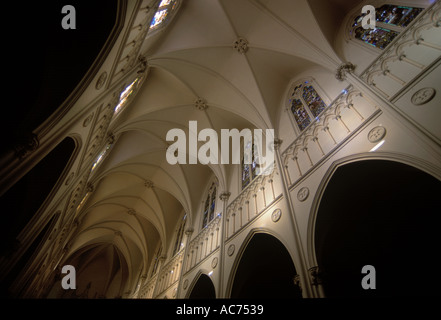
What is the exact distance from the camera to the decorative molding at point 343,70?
23.8ft

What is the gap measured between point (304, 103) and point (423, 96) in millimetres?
4573

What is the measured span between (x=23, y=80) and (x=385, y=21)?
9.57 meters

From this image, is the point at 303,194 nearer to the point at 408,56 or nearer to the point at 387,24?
the point at 408,56

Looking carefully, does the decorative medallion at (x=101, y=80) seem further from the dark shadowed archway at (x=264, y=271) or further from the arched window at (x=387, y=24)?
the arched window at (x=387, y=24)

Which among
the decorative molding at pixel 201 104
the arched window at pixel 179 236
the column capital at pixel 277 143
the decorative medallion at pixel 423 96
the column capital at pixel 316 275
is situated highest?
the decorative molding at pixel 201 104

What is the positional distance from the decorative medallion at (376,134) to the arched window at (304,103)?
2.28 m

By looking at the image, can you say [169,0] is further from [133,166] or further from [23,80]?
[133,166]

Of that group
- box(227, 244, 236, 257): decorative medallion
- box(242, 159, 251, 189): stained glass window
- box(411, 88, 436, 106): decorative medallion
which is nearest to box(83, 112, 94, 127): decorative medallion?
box(227, 244, 236, 257): decorative medallion

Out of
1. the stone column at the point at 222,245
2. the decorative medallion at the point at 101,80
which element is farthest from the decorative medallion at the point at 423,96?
the stone column at the point at 222,245

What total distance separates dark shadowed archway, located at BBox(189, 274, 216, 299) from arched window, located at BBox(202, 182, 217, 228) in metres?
2.99

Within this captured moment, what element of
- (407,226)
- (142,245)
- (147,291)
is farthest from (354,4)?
(142,245)

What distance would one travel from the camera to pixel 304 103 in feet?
30.8

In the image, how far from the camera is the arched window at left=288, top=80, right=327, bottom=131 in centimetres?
855

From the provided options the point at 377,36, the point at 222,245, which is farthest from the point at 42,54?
the point at 377,36
